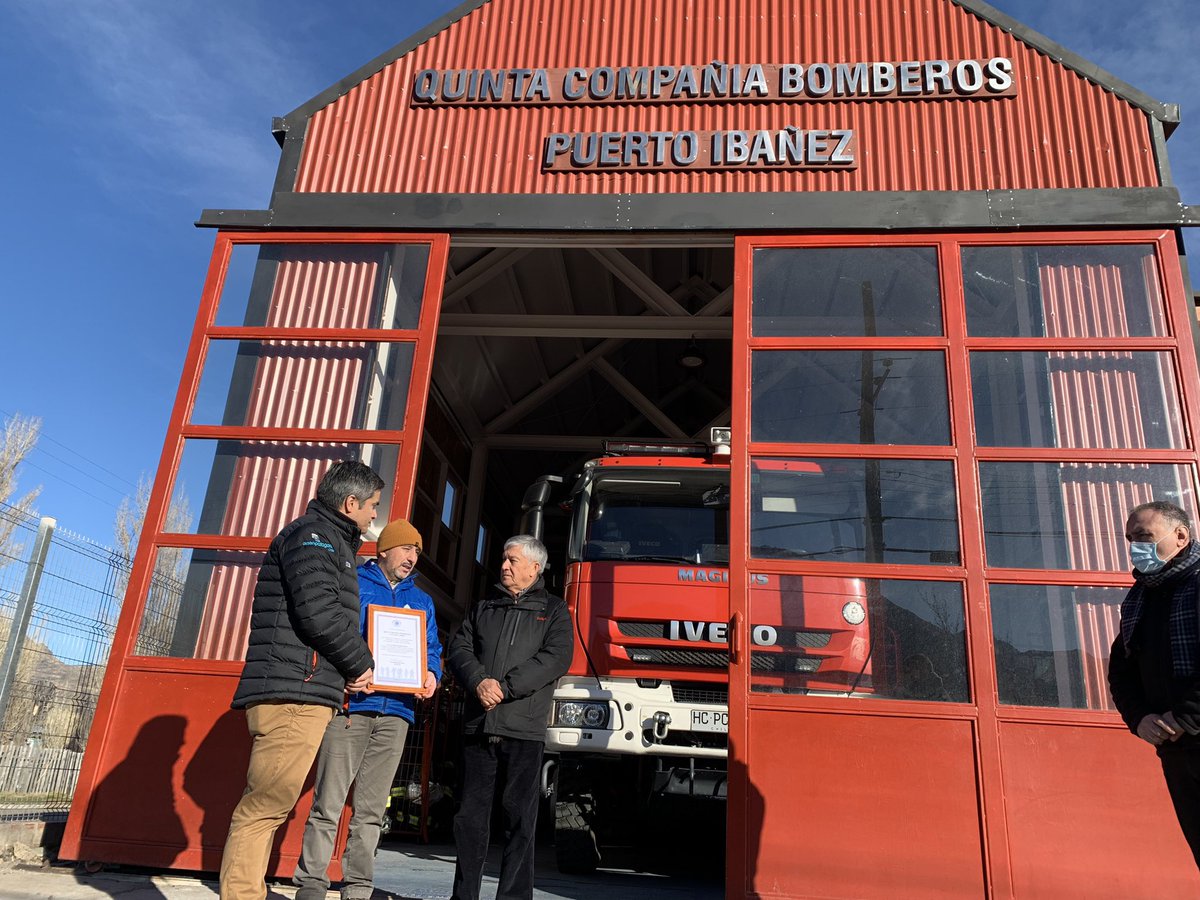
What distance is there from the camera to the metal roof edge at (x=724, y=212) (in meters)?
6.17

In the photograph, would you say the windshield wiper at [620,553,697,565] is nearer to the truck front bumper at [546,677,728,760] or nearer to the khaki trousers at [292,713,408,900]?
the truck front bumper at [546,677,728,760]

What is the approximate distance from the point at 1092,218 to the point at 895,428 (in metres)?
2.06

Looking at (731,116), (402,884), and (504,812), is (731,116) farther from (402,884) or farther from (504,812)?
(402,884)

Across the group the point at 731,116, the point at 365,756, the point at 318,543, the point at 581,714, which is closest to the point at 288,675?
the point at 318,543

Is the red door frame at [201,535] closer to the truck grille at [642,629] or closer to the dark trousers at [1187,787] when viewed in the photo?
the truck grille at [642,629]

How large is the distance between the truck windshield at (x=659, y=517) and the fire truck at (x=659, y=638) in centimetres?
1

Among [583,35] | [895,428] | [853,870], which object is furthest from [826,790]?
[583,35]

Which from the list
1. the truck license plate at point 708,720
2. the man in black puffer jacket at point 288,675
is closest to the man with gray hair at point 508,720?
the man in black puffer jacket at point 288,675

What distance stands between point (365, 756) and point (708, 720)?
8.16 ft

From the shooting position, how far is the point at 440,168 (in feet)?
23.1

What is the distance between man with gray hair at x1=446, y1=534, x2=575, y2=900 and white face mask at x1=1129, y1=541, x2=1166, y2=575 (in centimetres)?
255

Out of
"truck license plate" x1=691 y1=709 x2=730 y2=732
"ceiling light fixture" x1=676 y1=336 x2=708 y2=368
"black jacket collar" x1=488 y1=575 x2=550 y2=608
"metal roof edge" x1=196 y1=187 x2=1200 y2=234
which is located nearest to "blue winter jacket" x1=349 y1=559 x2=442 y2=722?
"black jacket collar" x1=488 y1=575 x2=550 y2=608

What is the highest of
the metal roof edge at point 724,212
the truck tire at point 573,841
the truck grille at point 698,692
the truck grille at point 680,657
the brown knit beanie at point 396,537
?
the metal roof edge at point 724,212

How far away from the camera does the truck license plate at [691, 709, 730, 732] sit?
599 cm
